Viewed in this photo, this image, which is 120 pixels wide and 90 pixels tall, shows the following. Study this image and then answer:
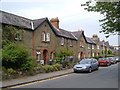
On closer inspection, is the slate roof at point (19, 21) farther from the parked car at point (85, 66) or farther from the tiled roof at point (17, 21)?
the parked car at point (85, 66)

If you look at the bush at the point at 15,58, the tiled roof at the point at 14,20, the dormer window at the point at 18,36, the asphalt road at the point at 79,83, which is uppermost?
the tiled roof at the point at 14,20

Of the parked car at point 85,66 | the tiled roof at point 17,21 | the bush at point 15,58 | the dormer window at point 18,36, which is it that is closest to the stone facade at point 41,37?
the tiled roof at point 17,21

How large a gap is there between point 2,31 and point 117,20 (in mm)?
13128

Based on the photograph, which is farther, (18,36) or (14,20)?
(14,20)

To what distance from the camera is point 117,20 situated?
25000 mm

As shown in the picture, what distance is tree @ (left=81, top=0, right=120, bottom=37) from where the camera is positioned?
21.8 metres

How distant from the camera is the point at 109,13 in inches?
942

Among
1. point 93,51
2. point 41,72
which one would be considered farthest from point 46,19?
point 93,51

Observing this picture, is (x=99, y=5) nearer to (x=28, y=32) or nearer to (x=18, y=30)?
(x=18, y=30)

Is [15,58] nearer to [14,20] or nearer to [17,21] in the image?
[14,20]

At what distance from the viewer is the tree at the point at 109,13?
71.4 ft

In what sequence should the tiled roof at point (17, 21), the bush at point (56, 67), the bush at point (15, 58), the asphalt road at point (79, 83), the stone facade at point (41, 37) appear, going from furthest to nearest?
1. the stone facade at point (41, 37)
2. the tiled roof at point (17, 21)
3. the bush at point (56, 67)
4. the bush at point (15, 58)
5. the asphalt road at point (79, 83)

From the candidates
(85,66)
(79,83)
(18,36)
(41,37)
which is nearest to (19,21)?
(18,36)

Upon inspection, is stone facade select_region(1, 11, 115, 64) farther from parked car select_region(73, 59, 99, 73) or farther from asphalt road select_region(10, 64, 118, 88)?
asphalt road select_region(10, 64, 118, 88)
